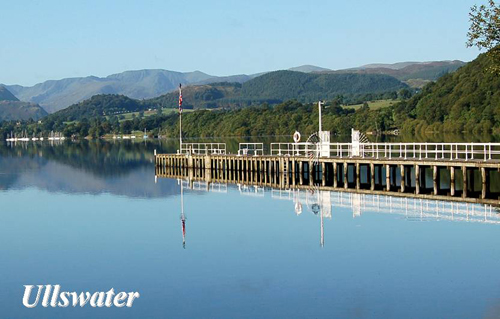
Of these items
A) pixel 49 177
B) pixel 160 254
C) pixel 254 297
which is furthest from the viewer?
pixel 49 177

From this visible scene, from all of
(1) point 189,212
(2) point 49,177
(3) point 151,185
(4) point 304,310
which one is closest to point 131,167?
(2) point 49,177

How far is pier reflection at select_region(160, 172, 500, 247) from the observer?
38.9 m

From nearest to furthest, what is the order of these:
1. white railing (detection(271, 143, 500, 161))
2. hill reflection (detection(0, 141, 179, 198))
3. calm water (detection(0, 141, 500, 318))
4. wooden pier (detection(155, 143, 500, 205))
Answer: calm water (detection(0, 141, 500, 318))
wooden pier (detection(155, 143, 500, 205))
white railing (detection(271, 143, 500, 161))
hill reflection (detection(0, 141, 179, 198))

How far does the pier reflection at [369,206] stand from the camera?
3888 cm

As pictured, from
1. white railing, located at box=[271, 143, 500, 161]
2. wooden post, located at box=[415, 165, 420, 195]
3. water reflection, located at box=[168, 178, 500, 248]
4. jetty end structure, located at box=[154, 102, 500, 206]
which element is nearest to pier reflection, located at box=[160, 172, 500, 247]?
water reflection, located at box=[168, 178, 500, 248]

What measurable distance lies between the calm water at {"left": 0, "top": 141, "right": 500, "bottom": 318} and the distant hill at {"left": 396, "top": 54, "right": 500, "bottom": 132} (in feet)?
306

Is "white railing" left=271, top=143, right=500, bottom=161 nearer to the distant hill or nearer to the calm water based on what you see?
the calm water

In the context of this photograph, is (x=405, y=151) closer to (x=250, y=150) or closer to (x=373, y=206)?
(x=373, y=206)

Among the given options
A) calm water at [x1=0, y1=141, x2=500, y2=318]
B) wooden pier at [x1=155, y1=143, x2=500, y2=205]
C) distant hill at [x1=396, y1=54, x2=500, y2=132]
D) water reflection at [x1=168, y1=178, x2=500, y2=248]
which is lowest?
calm water at [x1=0, y1=141, x2=500, y2=318]

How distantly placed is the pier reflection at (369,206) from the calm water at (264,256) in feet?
0.35

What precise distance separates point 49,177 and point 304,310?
6053 centimetres

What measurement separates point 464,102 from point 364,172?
85460mm

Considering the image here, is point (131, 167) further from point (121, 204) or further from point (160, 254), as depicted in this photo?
point (160, 254)

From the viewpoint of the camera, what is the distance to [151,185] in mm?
65625
